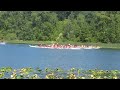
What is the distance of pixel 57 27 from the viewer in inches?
281

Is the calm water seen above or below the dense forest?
below

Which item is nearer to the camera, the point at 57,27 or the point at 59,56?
the point at 57,27

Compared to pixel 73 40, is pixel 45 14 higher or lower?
higher

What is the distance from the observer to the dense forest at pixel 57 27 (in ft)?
22.3

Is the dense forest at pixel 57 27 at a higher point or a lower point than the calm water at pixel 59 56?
higher

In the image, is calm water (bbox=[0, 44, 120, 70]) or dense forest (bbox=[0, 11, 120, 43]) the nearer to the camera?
dense forest (bbox=[0, 11, 120, 43])

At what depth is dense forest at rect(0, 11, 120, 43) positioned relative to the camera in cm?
681

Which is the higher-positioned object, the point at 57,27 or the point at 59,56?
the point at 57,27

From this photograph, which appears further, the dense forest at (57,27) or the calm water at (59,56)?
the calm water at (59,56)
